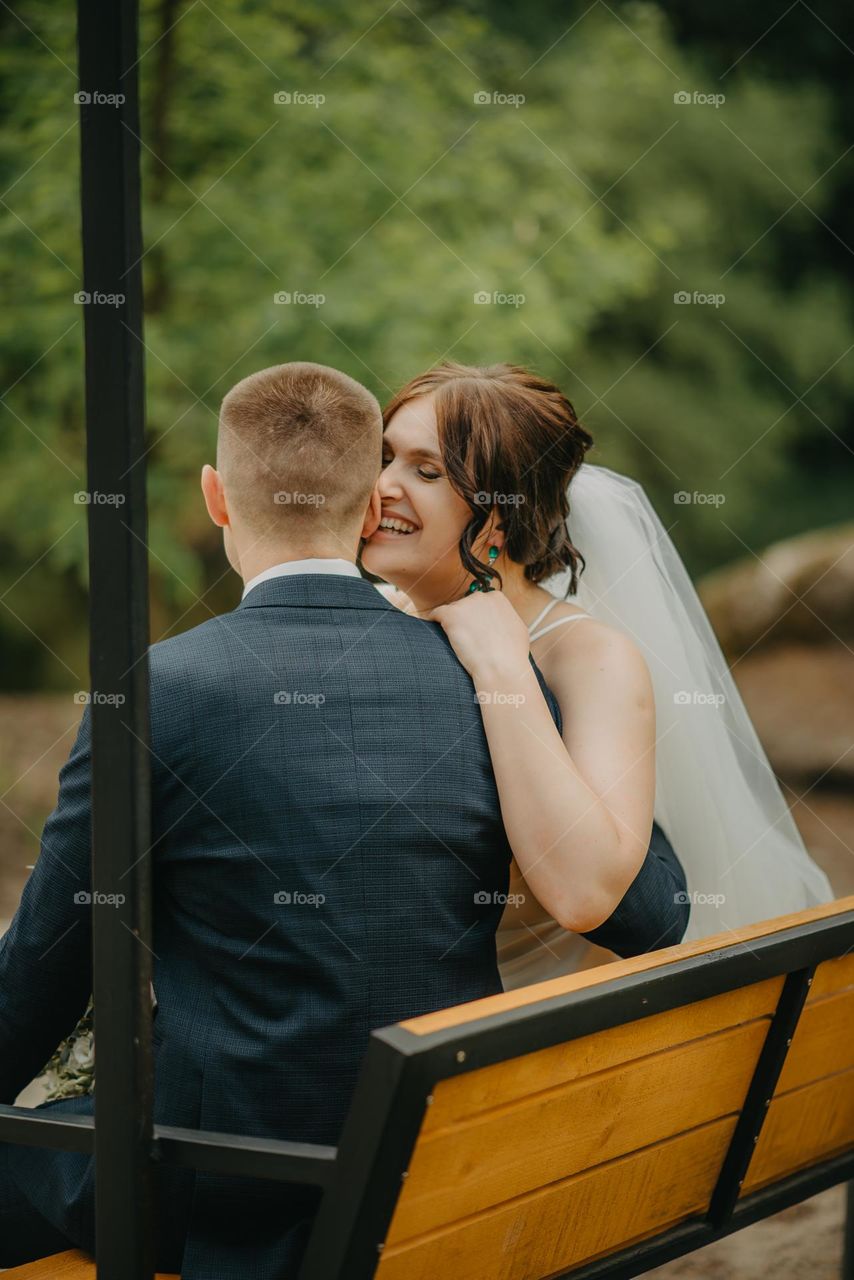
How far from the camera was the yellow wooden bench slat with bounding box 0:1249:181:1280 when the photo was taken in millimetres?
1712

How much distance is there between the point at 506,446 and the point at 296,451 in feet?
1.96

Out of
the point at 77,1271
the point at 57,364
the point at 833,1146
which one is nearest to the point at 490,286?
the point at 57,364

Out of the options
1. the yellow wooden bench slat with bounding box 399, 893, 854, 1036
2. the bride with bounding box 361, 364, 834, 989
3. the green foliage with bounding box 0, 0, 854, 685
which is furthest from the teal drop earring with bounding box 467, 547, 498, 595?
the green foliage with bounding box 0, 0, 854, 685

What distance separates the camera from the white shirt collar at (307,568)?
1.85m

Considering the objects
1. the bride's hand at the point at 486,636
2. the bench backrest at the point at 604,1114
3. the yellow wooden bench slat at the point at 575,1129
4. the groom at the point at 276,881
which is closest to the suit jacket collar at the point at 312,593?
the groom at the point at 276,881

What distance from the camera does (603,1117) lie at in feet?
5.54

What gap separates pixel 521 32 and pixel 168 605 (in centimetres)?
605

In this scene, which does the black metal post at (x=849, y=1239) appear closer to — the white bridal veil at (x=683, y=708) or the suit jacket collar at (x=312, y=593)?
the white bridal veil at (x=683, y=708)

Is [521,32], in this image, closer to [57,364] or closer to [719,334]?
[719,334]

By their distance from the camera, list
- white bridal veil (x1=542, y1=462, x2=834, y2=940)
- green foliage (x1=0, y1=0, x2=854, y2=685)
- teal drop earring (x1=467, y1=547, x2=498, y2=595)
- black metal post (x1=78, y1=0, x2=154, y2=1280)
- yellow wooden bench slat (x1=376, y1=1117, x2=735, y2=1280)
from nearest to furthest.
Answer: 1. black metal post (x1=78, y1=0, x2=154, y2=1280)
2. yellow wooden bench slat (x1=376, y1=1117, x2=735, y2=1280)
3. teal drop earring (x1=467, y1=547, x2=498, y2=595)
4. white bridal veil (x1=542, y1=462, x2=834, y2=940)
5. green foliage (x1=0, y1=0, x2=854, y2=685)

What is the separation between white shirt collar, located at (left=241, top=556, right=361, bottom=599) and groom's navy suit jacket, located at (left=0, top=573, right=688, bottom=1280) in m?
0.05

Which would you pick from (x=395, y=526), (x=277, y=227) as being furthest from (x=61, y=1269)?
(x=277, y=227)

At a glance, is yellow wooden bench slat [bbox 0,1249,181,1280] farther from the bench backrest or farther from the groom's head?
the groom's head

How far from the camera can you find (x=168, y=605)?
21.1 feet
